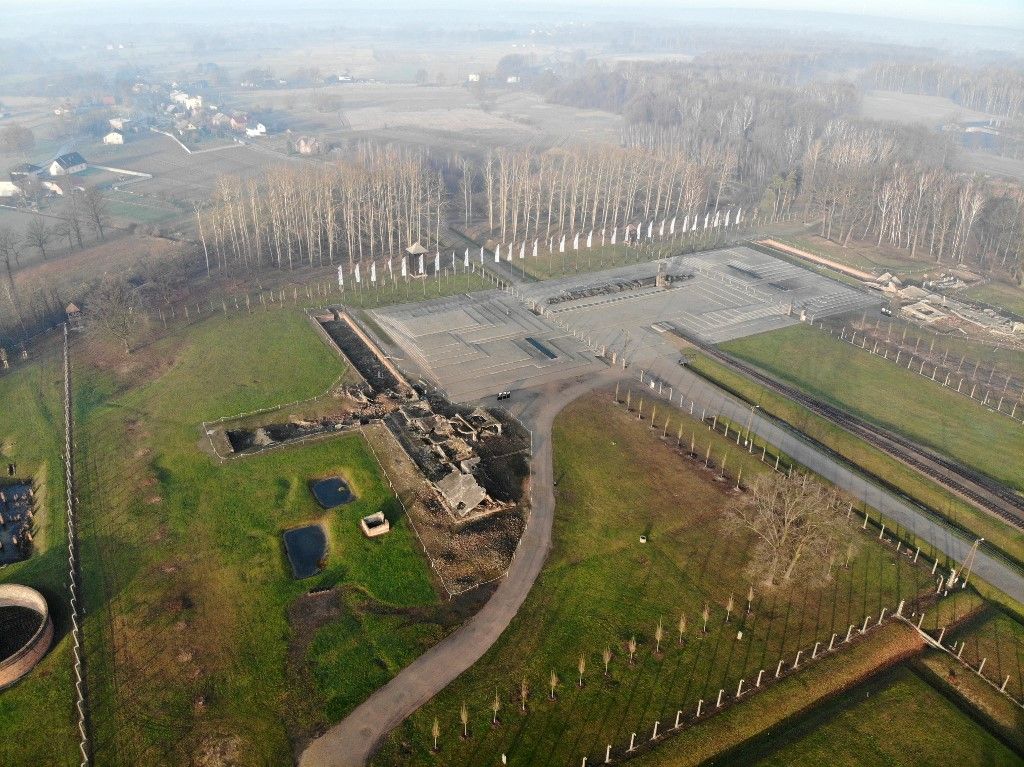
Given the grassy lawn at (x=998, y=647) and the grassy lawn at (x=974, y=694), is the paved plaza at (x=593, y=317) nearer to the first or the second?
the grassy lawn at (x=998, y=647)

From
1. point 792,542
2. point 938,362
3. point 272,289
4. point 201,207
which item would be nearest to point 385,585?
point 792,542

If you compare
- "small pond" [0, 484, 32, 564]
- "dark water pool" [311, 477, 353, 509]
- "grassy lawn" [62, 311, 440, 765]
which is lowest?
"small pond" [0, 484, 32, 564]

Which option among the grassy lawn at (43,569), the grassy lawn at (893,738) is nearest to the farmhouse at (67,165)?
the grassy lawn at (43,569)

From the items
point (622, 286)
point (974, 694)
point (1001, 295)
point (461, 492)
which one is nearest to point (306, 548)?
point (461, 492)

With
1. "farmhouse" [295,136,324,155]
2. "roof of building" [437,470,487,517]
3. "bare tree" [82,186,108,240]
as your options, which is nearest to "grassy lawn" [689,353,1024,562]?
"roof of building" [437,470,487,517]

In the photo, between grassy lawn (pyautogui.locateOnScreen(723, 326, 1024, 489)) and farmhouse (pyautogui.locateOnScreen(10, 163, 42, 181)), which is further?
farmhouse (pyautogui.locateOnScreen(10, 163, 42, 181))

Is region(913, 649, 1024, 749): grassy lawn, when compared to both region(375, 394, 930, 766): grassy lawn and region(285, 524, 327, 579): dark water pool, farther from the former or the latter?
region(285, 524, 327, 579): dark water pool

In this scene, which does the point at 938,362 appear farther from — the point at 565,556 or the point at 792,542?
the point at 565,556
